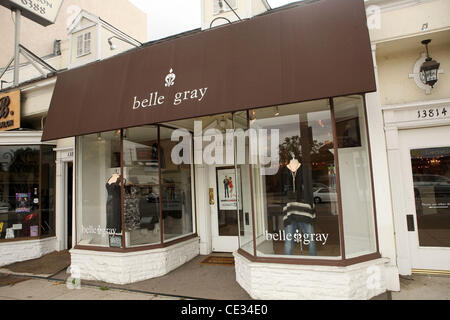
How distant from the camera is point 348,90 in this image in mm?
3762

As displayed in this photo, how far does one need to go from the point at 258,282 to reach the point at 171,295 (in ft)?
4.93

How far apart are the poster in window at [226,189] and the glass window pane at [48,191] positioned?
4.97 meters

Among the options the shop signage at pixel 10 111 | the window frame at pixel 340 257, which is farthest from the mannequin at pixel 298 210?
the shop signage at pixel 10 111

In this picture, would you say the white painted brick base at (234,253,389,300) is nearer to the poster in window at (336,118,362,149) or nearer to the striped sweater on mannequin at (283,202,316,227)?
the striped sweater on mannequin at (283,202,316,227)

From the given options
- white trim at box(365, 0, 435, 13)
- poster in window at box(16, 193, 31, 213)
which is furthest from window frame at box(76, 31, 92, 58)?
white trim at box(365, 0, 435, 13)

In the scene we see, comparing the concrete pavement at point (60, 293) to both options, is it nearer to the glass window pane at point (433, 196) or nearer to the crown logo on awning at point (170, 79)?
the crown logo on awning at point (170, 79)

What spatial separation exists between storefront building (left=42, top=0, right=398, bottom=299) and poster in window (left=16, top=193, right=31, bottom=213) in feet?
8.55

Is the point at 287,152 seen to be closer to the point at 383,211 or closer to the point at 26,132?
the point at 383,211

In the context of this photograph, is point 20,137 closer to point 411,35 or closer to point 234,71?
point 234,71

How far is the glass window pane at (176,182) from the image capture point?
246 inches

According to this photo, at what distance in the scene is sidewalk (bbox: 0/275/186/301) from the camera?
479cm

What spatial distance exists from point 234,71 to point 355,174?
2.62m

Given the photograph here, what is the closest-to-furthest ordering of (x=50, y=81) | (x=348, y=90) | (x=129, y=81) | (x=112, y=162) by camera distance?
(x=348, y=90), (x=129, y=81), (x=112, y=162), (x=50, y=81)

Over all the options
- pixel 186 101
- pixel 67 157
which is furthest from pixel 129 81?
pixel 67 157
